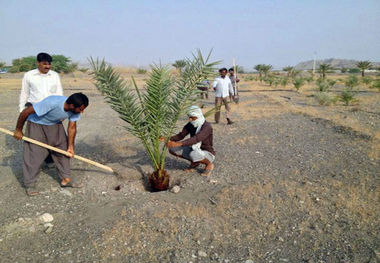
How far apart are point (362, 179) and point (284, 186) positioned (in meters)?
1.24

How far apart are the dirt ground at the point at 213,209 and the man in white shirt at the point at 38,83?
1.28 meters

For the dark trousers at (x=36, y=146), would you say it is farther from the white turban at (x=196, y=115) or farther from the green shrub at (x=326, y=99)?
the green shrub at (x=326, y=99)

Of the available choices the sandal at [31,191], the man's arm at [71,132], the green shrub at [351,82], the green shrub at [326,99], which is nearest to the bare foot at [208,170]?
the man's arm at [71,132]

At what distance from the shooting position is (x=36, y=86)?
4.12 metres

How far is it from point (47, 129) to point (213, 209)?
99.0 inches

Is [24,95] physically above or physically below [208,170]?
above

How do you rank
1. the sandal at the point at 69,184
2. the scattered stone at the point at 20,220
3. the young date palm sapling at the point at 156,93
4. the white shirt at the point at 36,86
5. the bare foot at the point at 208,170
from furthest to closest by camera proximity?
the bare foot at the point at 208,170, the sandal at the point at 69,184, the white shirt at the point at 36,86, the young date palm sapling at the point at 156,93, the scattered stone at the point at 20,220

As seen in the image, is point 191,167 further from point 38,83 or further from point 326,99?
point 326,99

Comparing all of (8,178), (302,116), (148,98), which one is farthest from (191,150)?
(302,116)

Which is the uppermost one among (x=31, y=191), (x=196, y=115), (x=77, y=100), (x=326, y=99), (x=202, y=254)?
(x=77, y=100)

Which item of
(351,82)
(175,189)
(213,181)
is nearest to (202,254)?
(175,189)

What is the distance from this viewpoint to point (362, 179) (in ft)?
14.1

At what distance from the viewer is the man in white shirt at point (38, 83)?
13.3ft

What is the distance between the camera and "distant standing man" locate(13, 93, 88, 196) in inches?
144
